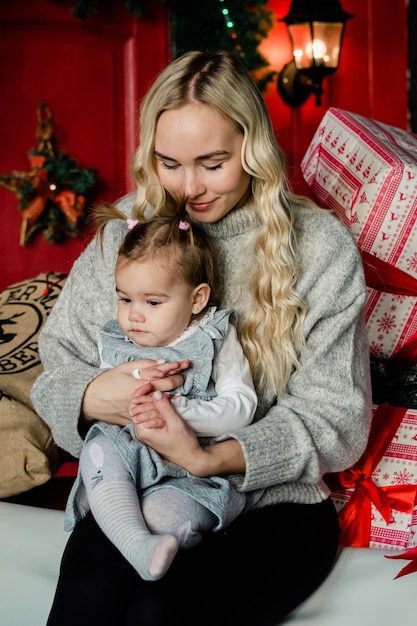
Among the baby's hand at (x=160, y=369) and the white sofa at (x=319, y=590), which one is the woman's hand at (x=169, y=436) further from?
the white sofa at (x=319, y=590)

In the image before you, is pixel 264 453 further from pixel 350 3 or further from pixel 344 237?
pixel 350 3

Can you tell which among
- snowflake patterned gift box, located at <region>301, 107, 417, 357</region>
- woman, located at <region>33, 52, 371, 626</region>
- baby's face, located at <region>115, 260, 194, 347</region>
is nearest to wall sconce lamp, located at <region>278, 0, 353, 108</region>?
snowflake patterned gift box, located at <region>301, 107, 417, 357</region>

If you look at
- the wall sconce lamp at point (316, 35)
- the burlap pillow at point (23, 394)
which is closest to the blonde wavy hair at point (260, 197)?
the burlap pillow at point (23, 394)

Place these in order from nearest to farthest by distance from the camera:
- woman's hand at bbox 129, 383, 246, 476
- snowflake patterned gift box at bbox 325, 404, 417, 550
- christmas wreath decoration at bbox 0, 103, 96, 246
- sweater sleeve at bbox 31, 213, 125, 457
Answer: woman's hand at bbox 129, 383, 246, 476 → sweater sleeve at bbox 31, 213, 125, 457 → snowflake patterned gift box at bbox 325, 404, 417, 550 → christmas wreath decoration at bbox 0, 103, 96, 246

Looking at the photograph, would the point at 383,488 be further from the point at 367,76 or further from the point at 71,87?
the point at 367,76

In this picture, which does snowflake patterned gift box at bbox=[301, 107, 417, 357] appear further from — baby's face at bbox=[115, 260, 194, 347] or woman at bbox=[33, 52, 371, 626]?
baby's face at bbox=[115, 260, 194, 347]

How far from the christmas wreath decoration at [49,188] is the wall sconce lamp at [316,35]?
1096 mm

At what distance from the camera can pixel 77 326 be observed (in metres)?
1.78

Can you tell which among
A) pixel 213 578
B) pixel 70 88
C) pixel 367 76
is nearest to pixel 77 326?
pixel 213 578

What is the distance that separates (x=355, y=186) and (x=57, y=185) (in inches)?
78.9

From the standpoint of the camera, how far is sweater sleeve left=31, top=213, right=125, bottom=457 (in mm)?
1684

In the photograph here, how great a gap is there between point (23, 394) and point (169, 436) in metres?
0.75

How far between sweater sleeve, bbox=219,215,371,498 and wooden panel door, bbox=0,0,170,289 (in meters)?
2.17

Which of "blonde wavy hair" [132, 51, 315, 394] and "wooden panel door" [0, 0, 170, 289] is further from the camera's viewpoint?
"wooden panel door" [0, 0, 170, 289]
